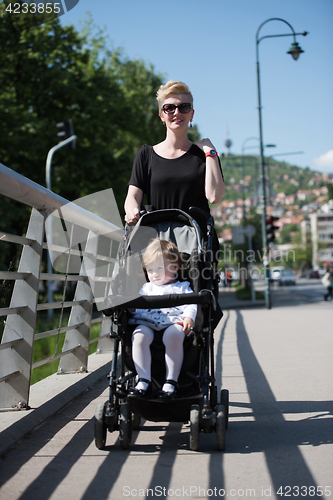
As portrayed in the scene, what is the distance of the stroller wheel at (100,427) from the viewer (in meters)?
3.41

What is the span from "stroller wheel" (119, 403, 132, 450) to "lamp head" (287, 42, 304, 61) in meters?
22.5

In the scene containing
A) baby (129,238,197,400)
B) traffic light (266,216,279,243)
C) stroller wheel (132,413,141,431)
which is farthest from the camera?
traffic light (266,216,279,243)

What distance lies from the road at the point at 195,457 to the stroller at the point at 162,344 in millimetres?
174

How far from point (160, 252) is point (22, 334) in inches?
46.3

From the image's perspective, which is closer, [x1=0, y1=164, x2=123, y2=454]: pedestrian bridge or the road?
the road

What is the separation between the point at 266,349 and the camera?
8.33 m

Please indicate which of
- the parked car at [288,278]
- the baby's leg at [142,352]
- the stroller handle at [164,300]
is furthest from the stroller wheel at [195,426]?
the parked car at [288,278]

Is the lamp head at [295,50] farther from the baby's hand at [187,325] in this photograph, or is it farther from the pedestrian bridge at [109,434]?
the baby's hand at [187,325]

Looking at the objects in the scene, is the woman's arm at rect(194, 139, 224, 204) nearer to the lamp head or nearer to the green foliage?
the lamp head

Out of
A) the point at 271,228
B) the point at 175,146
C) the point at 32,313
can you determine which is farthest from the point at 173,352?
the point at 271,228

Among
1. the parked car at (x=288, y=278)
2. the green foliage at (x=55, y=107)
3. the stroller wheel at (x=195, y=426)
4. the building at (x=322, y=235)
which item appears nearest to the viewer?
the stroller wheel at (x=195, y=426)

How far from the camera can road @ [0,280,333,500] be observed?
2785mm

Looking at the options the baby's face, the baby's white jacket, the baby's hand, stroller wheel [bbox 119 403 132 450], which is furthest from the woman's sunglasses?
stroller wheel [bbox 119 403 132 450]

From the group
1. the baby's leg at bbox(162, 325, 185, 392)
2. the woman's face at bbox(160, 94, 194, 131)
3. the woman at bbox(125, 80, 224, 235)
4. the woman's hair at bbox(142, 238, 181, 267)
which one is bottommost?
Answer: the baby's leg at bbox(162, 325, 185, 392)
